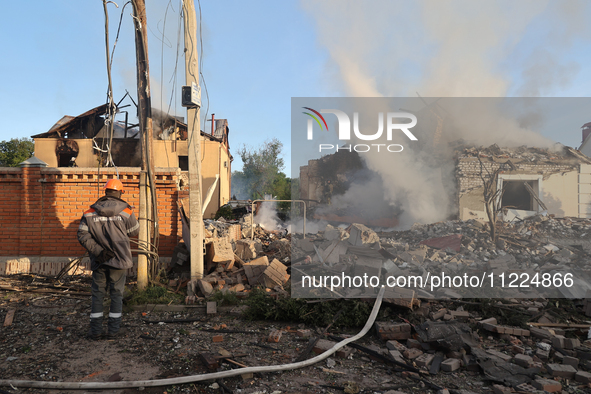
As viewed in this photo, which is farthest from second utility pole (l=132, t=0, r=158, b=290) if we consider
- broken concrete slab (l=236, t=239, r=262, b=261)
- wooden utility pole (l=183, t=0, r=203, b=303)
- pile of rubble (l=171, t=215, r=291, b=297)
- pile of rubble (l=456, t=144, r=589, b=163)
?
pile of rubble (l=456, t=144, r=589, b=163)

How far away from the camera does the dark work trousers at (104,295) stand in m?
4.27

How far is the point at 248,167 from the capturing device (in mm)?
42500

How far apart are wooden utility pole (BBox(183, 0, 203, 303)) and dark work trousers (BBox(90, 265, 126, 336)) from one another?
153cm

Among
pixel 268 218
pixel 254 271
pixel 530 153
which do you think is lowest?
pixel 254 271

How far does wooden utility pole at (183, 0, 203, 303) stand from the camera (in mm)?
5911

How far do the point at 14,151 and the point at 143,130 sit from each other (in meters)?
34.1

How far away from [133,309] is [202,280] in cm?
115

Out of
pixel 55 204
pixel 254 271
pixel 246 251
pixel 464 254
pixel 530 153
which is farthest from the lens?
pixel 530 153

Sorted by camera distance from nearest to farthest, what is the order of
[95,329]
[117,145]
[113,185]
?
[95,329] → [113,185] → [117,145]

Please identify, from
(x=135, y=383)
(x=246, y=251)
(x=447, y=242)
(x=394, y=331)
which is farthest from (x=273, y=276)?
(x=447, y=242)

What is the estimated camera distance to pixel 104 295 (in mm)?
4316

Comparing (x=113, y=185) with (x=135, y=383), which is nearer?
(x=135, y=383)

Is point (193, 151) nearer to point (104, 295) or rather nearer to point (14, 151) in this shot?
point (104, 295)

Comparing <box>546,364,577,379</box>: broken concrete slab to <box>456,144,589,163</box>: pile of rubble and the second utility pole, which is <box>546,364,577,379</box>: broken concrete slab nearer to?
the second utility pole
